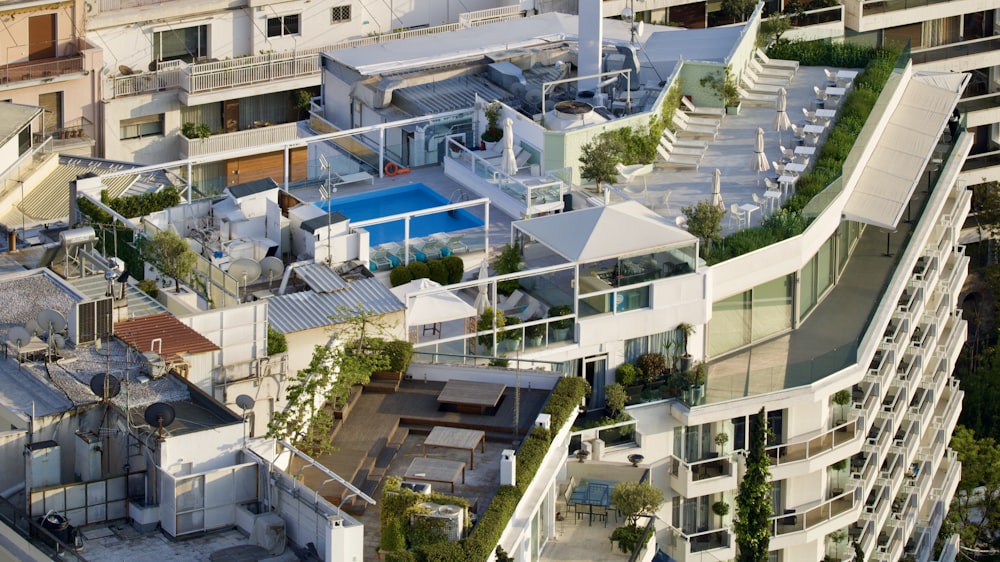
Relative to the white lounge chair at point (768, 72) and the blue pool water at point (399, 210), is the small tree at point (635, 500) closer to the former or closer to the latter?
the blue pool water at point (399, 210)

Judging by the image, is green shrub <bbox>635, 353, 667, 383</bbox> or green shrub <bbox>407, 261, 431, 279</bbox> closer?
green shrub <bbox>635, 353, 667, 383</bbox>

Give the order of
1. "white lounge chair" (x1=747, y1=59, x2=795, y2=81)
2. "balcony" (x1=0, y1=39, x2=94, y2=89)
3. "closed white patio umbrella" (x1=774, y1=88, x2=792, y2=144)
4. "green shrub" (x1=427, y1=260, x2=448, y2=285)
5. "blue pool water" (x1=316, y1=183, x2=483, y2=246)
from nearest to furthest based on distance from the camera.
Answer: "green shrub" (x1=427, y1=260, x2=448, y2=285), "blue pool water" (x1=316, y1=183, x2=483, y2=246), "closed white patio umbrella" (x1=774, y1=88, x2=792, y2=144), "white lounge chair" (x1=747, y1=59, x2=795, y2=81), "balcony" (x1=0, y1=39, x2=94, y2=89)

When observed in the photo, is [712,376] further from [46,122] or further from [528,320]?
[46,122]

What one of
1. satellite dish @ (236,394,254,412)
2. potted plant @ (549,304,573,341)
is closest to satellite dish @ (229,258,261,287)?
potted plant @ (549,304,573,341)

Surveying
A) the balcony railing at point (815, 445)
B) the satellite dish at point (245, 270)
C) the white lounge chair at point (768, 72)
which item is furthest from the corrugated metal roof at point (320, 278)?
the white lounge chair at point (768, 72)

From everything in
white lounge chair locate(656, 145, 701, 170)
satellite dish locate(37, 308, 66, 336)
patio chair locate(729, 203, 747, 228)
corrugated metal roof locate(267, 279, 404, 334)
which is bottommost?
corrugated metal roof locate(267, 279, 404, 334)

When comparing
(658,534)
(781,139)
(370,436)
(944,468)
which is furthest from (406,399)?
(944,468)

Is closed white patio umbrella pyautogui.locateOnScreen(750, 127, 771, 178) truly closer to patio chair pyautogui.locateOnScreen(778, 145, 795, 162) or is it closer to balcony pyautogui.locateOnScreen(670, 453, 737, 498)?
patio chair pyautogui.locateOnScreen(778, 145, 795, 162)
